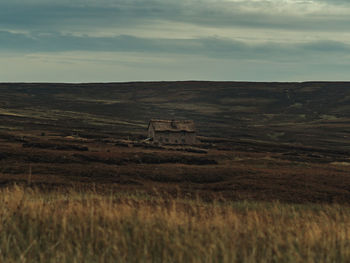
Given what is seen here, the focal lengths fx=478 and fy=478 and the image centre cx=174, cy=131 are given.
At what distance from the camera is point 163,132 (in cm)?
8825

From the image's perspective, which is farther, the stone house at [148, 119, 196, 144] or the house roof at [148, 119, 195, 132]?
the house roof at [148, 119, 195, 132]

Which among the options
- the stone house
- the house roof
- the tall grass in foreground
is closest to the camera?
the tall grass in foreground

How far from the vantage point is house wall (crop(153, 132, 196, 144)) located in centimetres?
8781

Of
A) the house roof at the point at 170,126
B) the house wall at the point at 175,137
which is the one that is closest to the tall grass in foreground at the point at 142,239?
the house wall at the point at 175,137

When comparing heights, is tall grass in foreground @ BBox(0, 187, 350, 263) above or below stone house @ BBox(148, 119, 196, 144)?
above

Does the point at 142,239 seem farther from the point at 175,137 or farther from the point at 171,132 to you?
the point at 175,137

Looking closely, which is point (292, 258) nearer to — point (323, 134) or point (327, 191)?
point (327, 191)

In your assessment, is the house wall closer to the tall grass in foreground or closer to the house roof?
the house roof

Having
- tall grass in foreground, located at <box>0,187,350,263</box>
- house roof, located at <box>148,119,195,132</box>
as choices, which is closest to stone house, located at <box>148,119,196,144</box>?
house roof, located at <box>148,119,195,132</box>

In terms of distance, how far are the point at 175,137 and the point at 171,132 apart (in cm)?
122

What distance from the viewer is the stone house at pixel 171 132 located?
288ft

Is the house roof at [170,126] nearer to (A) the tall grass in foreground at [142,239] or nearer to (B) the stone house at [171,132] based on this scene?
(B) the stone house at [171,132]

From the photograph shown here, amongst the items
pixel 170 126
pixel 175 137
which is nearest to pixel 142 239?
pixel 175 137

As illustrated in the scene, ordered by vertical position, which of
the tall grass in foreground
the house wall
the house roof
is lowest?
the house wall
